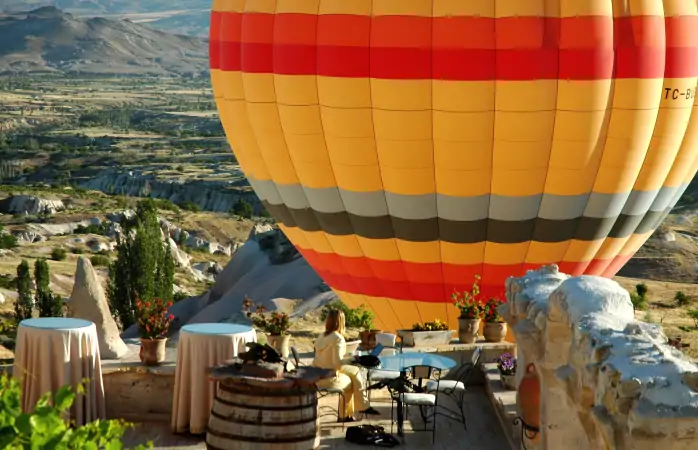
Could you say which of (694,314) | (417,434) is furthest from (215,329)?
(694,314)

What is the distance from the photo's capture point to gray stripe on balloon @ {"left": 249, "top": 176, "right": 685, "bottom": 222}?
682 inches

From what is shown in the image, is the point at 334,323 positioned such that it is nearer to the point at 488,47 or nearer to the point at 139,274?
the point at 488,47

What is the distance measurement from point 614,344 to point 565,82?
8.38 meters

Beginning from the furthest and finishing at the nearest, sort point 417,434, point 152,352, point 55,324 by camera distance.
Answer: point 152,352 → point 417,434 → point 55,324

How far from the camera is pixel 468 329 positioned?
15.7m

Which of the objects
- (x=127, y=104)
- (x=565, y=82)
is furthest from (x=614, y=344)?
(x=127, y=104)

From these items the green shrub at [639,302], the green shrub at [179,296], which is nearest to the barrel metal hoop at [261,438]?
Answer: the green shrub at [639,302]

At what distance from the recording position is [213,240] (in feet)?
232

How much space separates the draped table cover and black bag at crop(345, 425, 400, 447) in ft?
4.16

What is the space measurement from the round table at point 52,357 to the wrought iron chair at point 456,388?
3203 mm

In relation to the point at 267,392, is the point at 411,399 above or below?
below

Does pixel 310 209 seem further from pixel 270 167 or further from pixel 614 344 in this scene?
pixel 614 344

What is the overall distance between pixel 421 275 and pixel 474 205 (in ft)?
4.81

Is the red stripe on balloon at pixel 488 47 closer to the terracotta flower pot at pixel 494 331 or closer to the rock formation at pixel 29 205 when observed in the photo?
the terracotta flower pot at pixel 494 331
